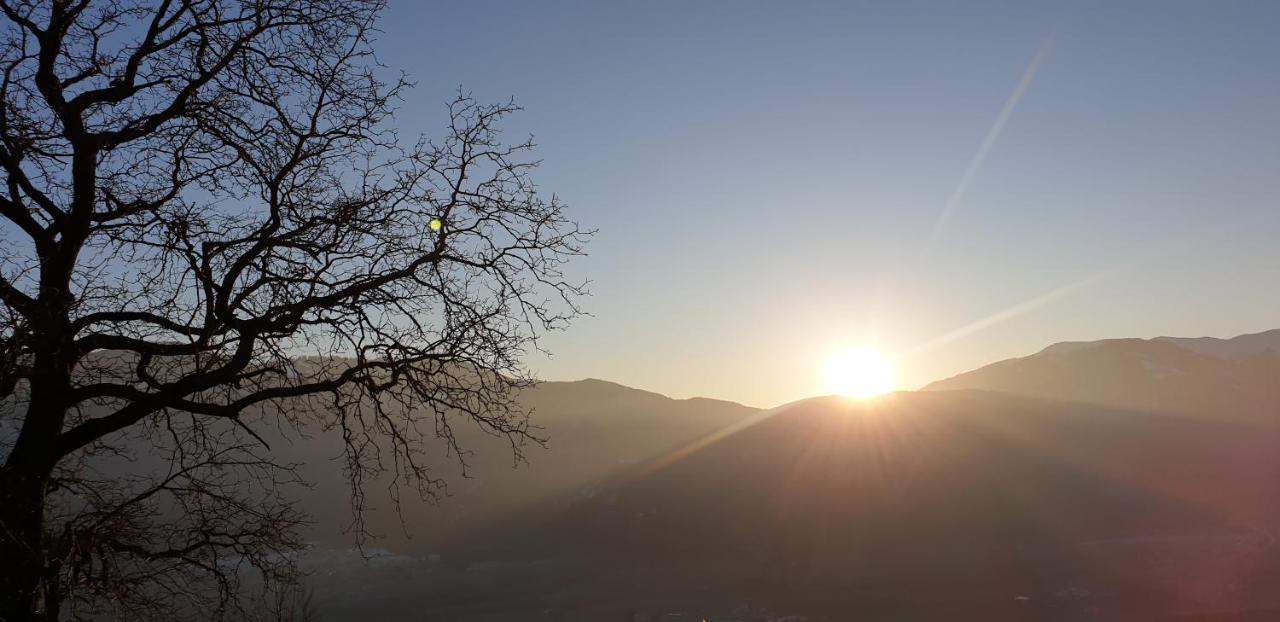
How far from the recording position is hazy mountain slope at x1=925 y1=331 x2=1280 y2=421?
115m

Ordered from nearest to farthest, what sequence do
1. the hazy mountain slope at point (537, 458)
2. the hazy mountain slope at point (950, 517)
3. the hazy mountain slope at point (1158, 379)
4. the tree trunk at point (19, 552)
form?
the tree trunk at point (19, 552) → the hazy mountain slope at point (950, 517) → the hazy mountain slope at point (537, 458) → the hazy mountain slope at point (1158, 379)

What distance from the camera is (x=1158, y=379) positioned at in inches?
5113

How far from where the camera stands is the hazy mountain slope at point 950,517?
5181cm

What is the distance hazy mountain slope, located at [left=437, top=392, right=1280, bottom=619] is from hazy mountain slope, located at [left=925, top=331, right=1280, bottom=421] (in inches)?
893

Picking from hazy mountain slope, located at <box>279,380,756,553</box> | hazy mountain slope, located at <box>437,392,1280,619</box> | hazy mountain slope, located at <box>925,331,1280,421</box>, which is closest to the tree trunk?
hazy mountain slope, located at <box>437,392,1280,619</box>

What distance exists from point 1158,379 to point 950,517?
262 feet

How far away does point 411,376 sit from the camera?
6.83 metres

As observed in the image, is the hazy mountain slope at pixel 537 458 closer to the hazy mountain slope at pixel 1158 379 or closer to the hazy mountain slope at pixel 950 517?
the hazy mountain slope at pixel 950 517

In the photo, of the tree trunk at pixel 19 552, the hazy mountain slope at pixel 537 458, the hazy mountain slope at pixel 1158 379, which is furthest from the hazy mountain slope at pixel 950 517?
the tree trunk at pixel 19 552

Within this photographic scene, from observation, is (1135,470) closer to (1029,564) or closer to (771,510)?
(1029,564)

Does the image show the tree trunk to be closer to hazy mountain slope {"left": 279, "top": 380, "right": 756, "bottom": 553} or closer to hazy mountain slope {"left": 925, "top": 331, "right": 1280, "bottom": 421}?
hazy mountain slope {"left": 279, "top": 380, "right": 756, "bottom": 553}

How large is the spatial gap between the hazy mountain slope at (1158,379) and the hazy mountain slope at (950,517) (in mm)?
22674

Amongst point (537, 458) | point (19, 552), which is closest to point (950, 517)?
point (537, 458)

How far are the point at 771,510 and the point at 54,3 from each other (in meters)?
74.3
